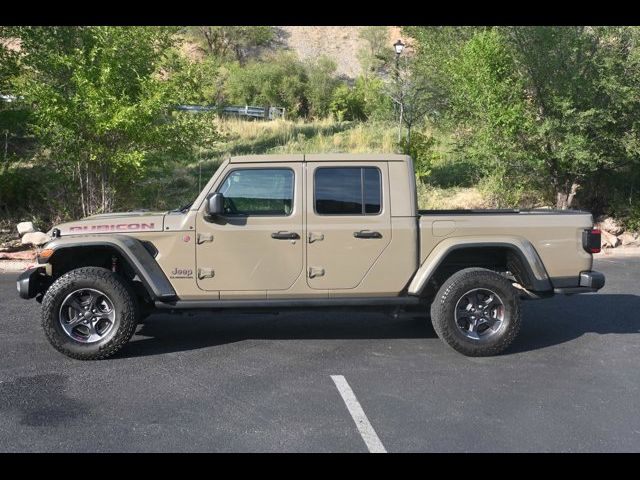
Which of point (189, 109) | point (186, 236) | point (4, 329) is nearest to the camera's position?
point (186, 236)

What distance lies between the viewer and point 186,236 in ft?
20.0

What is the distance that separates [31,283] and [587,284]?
16.7 feet

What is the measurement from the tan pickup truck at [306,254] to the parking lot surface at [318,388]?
41 cm

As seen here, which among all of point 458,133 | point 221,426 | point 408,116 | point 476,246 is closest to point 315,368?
point 221,426

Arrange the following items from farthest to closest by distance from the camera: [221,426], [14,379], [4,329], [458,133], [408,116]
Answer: [408,116] → [458,133] → [4,329] → [14,379] → [221,426]

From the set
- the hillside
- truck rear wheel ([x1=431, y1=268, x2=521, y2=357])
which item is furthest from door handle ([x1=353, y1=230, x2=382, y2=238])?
the hillside

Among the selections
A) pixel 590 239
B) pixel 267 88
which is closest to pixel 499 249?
pixel 590 239

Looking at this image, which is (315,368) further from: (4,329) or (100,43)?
(100,43)

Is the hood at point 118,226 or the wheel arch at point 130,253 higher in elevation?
the hood at point 118,226

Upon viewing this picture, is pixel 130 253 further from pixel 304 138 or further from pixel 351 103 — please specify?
pixel 351 103

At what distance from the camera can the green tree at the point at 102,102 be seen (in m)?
11.6

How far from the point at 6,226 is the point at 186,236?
28.5 ft

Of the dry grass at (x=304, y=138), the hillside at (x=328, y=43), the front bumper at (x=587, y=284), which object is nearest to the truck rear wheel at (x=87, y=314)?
the front bumper at (x=587, y=284)

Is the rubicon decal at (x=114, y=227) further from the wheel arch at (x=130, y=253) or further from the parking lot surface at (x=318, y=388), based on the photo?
the parking lot surface at (x=318, y=388)
